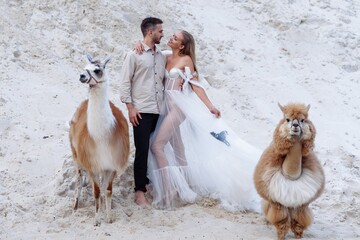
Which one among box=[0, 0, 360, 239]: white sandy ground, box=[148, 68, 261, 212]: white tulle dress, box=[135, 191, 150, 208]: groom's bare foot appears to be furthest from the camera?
box=[148, 68, 261, 212]: white tulle dress

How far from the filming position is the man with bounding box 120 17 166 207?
283 inches

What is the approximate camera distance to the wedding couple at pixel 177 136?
285 inches

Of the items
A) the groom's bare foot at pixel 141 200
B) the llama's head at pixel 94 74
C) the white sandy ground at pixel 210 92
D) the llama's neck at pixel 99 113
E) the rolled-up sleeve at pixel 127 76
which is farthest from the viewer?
the groom's bare foot at pixel 141 200

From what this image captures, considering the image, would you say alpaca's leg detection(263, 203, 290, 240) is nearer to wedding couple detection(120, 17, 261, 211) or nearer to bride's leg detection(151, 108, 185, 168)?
wedding couple detection(120, 17, 261, 211)

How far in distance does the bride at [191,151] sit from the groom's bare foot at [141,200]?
0.09m

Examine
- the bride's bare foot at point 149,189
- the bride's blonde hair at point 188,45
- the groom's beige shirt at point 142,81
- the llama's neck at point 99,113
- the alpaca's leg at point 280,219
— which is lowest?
the bride's bare foot at point 149,189

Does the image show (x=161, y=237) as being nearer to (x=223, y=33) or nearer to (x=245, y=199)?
(x=245, y=199)

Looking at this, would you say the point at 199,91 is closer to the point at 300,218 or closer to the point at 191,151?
the point at 191,151

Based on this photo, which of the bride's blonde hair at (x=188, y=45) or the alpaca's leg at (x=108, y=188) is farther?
the bride's blonde hair at (x=188, y=45)

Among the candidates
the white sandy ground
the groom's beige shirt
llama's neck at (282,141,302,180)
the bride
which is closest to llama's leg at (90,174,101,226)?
the white sandy ground

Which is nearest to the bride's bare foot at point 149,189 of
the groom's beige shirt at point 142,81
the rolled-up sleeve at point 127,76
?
the groom's beige shirt at point 142,81

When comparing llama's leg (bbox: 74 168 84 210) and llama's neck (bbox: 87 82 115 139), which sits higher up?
llama's neck (bbox: 87 82 115 139)

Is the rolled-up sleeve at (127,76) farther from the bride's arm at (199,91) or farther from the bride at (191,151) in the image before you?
the bride's arm at (199,91)

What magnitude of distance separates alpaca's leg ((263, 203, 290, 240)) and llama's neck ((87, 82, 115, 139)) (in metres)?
1.79
